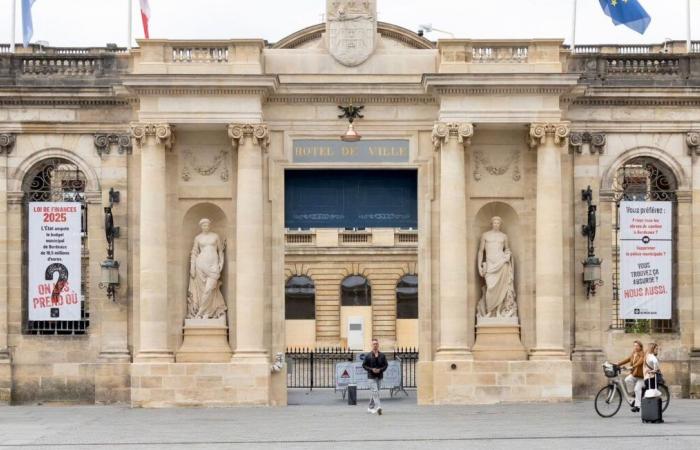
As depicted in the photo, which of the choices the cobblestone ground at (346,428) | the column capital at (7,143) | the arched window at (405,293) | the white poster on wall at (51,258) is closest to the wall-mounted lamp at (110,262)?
the white poster on wall at (51,258)

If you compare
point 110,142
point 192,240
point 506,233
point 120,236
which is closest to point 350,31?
point 506,233

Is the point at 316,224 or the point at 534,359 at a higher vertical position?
the point at 316,224

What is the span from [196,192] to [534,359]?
851 cm

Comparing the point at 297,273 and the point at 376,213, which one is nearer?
the point at 376,213

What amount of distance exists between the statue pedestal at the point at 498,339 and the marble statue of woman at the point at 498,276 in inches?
6.6

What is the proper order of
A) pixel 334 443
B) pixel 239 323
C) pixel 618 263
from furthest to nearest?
1. pixel 618 263
2. pixel 239 323
3. pixel 334 443

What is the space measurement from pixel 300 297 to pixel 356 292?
2.64 meters

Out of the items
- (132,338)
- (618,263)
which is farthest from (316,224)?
(618,263)

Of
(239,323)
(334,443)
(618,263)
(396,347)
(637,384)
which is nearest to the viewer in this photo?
(334,443)

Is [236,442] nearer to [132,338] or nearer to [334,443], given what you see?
[334,443]

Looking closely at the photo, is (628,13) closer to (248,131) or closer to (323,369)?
(248,131)

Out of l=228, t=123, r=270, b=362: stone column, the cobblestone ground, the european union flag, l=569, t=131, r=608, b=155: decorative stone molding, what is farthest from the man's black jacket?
the european union flag

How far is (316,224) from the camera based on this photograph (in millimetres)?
34438

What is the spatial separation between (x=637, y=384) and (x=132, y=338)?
458 inches
